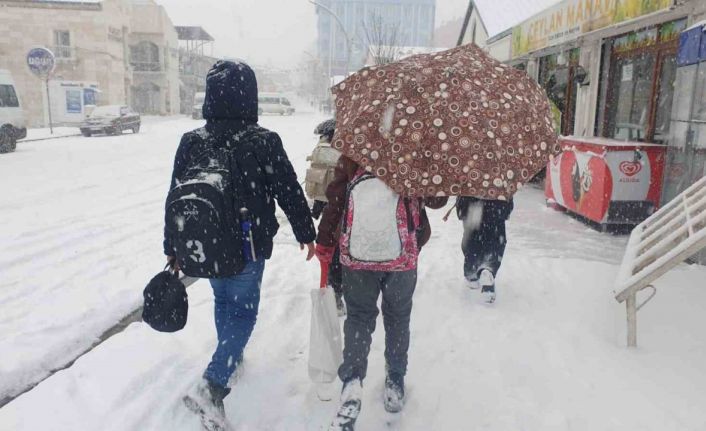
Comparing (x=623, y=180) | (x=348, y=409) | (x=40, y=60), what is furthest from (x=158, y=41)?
(x=348, y=409)

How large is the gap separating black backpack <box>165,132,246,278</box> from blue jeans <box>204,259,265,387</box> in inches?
6.6

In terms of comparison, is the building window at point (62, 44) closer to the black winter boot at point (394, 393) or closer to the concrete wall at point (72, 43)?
the concrete wall at point (72, 43)

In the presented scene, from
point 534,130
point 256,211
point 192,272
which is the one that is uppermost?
point 534,130

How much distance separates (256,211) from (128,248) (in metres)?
4.22

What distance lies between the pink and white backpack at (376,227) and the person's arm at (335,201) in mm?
70

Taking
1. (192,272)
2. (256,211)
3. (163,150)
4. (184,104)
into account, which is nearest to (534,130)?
(256,211)

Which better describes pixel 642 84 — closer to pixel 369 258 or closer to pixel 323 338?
pixel 369 258

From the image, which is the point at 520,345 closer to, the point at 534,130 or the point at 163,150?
the point at 534,130

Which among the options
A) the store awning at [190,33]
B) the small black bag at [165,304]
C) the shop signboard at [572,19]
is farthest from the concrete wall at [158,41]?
the small black bag at [165,304]

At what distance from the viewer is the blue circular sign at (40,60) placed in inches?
952

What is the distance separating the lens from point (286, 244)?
22.4 feet

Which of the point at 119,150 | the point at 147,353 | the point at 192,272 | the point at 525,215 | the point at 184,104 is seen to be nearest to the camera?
the point at 192,272

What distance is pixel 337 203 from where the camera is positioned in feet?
9.46

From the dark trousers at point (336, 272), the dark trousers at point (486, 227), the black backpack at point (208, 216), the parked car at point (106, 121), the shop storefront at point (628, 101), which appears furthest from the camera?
the parked car at point (106, 121)
